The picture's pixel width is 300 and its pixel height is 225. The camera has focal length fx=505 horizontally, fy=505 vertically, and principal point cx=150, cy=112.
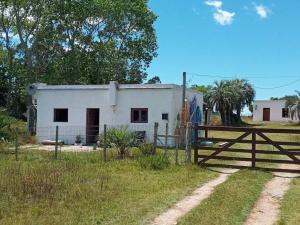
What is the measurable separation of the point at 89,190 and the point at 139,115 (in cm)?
1815

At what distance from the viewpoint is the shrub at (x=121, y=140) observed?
18.9m

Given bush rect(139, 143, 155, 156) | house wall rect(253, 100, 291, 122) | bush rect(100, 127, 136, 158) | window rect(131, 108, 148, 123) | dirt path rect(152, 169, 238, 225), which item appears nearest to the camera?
dirt path rect(152, 169, 238, 225)

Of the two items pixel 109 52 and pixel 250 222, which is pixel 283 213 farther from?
pixel 109 52

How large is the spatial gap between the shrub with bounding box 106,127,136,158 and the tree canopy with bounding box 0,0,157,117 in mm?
25267

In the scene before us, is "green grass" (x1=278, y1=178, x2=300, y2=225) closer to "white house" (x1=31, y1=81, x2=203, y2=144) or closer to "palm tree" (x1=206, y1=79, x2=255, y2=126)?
"white house" (x1=31, y1=81, x2=203, y2=144)

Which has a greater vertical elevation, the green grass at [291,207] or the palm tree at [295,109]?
the palm tree at [295,109]

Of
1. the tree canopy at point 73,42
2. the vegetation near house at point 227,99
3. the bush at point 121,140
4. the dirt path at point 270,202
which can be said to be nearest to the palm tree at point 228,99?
the vegetation near house at point 227,99

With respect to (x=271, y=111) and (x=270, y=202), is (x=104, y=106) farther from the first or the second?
(x=271, y=111)

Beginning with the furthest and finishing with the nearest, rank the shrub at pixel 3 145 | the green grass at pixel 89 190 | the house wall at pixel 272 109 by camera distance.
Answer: the house wall at pixel 272 109 → the shrub at pixel 3 145 → the green grass at pixel 89 190

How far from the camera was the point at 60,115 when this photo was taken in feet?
104

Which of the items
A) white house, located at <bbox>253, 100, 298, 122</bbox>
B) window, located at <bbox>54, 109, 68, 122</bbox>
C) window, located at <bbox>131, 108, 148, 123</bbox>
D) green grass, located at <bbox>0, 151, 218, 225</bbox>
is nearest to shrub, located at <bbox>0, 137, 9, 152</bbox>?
green grass, located at <bbox>0, 151, 218, 225</bbox>

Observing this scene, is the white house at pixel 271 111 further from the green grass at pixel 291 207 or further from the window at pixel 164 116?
the green grass at pixel 291 207

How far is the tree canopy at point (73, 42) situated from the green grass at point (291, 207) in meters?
33.4

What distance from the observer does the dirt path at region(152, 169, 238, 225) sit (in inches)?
351
